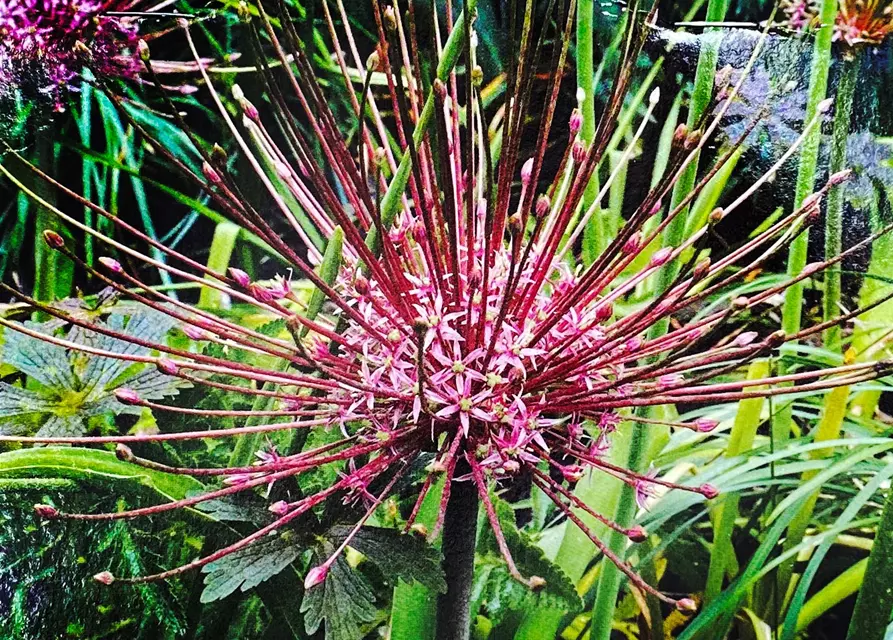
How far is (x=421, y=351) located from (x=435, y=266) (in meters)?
0.12

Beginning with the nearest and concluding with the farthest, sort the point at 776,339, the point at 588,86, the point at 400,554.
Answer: the point at 776,339 → the point at 400,554 → the point at 588,86

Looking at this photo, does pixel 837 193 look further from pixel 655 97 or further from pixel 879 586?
pixel 879 586

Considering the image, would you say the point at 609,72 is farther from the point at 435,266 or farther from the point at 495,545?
the point at 495,545

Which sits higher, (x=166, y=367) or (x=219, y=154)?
(x=219, y=154)

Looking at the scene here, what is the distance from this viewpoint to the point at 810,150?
2.02ft

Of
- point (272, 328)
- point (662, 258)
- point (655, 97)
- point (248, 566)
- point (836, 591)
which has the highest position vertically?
point (655, 97)

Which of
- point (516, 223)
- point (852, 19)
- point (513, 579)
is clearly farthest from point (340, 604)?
point (852, 19)

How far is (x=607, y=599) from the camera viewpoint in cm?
59

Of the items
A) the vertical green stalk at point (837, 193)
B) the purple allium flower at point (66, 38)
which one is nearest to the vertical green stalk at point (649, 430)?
the vertical green stalk at point (837, 193)

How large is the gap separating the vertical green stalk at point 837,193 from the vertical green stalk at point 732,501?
0.10m

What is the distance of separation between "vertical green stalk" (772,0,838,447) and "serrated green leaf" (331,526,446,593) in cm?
38

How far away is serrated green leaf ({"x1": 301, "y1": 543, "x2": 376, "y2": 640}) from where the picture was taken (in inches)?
18.2

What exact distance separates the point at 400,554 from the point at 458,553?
42 millimetres

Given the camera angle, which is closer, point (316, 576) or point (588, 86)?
point (316, 576)
